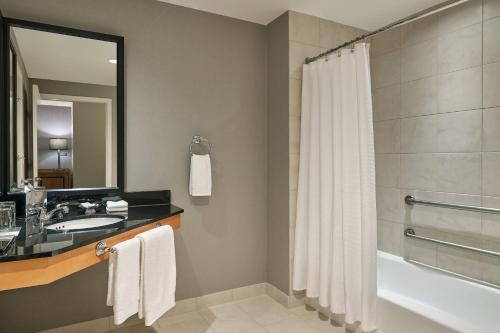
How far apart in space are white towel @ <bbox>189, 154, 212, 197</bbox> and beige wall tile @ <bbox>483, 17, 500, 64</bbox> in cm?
207

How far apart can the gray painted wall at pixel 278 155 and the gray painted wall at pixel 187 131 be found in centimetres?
7

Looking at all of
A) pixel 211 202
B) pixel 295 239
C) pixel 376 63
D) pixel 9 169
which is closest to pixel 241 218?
pixel 211 202

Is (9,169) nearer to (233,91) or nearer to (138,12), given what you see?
(138,12)

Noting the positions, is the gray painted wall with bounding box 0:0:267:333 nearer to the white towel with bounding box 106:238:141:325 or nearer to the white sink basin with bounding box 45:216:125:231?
the white sink basin with bounding box 45:216:125:231

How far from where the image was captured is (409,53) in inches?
114

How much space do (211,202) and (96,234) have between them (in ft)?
4.22

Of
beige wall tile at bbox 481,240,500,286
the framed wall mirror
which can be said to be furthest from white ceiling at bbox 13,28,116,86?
beige wall tile at bbox 481,240,500,286

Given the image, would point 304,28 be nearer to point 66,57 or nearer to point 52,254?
point 66,57

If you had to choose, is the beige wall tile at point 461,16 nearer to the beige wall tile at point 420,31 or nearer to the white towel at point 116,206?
the beige wall tile at point 420,31

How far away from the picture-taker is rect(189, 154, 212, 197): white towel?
2.61m

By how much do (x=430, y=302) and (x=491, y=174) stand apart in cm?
103

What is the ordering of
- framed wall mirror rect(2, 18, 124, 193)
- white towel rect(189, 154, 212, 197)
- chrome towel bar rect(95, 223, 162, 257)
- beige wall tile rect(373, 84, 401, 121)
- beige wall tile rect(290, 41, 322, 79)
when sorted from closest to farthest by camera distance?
chrome towel bar rect(95, 223, 162, 257)
framed wall mirror rect(2, 18, 124, 193)
white towel rect(189, 154, 212, 197)
beige wall tile rect(290, 41, 322, 79)
beige wall tile rect(373, 84, 401, 121)

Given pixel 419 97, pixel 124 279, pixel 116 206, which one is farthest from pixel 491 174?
pixel 116 206

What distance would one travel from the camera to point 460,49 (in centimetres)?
251
